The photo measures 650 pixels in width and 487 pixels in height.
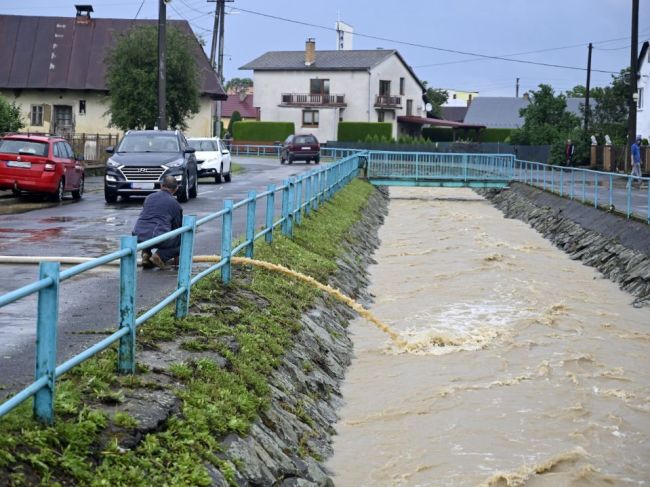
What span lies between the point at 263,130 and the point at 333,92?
355 inches

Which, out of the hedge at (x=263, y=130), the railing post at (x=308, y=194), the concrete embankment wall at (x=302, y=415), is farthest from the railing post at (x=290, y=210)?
the hedge at (x=263, y=130)

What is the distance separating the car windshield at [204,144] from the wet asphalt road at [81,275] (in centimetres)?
761

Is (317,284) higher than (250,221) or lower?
lower

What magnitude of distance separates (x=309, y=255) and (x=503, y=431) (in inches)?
313

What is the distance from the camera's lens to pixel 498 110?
131 m

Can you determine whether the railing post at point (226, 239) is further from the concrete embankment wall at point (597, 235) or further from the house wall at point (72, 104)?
the house wall at point (72, 104)

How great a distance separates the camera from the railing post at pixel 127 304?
7.89 meters

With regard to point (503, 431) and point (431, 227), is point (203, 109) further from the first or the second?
point (503, 431)

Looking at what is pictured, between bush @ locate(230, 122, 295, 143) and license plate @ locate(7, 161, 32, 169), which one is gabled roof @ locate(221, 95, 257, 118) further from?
license plate @ locate(7, 161, 32, 169)

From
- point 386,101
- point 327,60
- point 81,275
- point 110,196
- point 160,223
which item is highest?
point 327,60

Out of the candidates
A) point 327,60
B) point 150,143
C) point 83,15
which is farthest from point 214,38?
point 150,143

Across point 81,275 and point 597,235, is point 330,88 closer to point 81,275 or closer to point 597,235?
point 597,235

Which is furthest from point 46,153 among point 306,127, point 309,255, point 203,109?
point 306,127

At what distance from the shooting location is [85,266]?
22.6 feet
